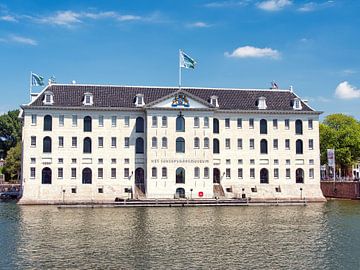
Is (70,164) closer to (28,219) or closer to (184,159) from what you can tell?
(184,159)

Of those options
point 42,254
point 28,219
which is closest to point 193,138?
point 28,219

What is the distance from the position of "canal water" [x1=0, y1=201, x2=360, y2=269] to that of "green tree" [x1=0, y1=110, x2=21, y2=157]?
235ft

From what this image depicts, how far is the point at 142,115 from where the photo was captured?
7062 centimetres

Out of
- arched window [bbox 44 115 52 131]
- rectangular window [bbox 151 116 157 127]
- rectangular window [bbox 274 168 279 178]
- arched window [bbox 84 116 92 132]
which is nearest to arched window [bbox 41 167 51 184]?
arched window [bbox 44 115 52 131]

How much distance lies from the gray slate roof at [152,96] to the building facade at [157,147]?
0.14m

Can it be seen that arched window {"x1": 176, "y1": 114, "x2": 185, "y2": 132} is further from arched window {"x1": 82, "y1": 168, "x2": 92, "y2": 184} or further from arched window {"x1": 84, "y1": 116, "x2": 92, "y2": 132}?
arched window {"x1": 82, "y1": 168, "x2": 92, "y2": 184}

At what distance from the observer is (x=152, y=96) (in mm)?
72188

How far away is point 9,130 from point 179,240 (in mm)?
97124

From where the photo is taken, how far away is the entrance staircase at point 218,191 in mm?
69925

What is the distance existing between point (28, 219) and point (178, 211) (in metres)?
16.5

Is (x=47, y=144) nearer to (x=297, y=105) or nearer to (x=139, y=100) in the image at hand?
(x=139, y=100)

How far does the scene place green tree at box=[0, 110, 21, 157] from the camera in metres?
123

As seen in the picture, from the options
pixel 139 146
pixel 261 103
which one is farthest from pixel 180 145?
pixel 261 103

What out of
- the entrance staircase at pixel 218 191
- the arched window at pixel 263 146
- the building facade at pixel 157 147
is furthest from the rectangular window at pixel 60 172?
the arched window at pixel 263 146
